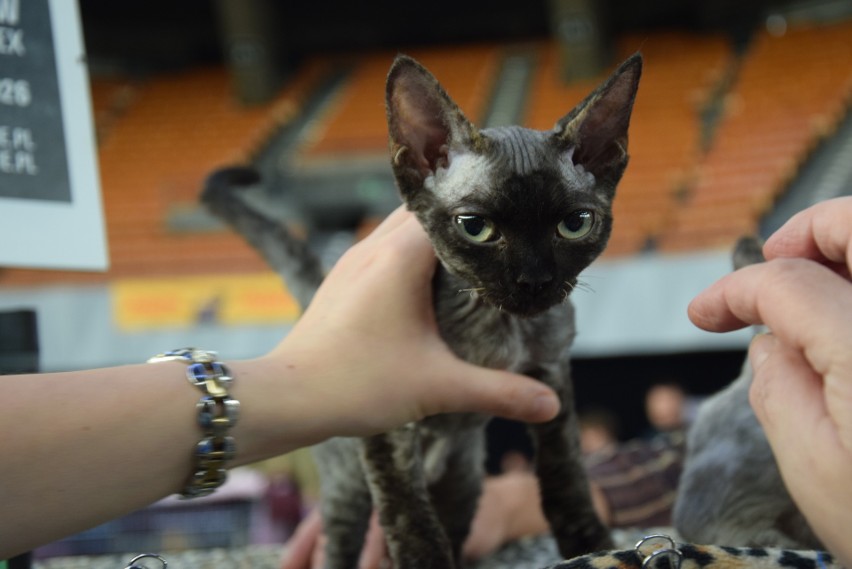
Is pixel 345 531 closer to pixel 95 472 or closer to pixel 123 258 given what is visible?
pixel 95 472

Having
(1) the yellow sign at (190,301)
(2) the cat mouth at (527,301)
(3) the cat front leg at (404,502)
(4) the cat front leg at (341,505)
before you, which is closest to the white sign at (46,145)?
(4) the cat front leg at (341,505)

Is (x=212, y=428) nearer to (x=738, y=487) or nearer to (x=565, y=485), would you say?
(x=565, y=485)

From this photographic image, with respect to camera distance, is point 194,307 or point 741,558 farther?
point 194,307

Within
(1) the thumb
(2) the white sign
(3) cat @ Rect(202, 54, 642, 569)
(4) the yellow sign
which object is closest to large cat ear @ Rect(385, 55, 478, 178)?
(3) cat @ Rect(202, 54, 642, 569)

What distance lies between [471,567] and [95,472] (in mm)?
731

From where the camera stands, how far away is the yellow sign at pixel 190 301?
469 cm

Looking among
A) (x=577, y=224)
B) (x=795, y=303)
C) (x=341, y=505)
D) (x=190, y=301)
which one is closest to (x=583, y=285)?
(x=577, y=224)

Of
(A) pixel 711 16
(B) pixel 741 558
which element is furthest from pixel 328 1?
(B) pixel 741 558

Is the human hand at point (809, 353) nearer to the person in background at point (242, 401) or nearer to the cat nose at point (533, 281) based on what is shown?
the cat nose at point (533, 281)

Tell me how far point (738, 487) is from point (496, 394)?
0.36 meters

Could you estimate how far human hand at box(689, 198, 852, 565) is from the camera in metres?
0.60

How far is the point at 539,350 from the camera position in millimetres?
989

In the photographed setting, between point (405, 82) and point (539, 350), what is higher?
point (405, 82)

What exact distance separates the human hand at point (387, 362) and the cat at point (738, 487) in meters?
0.28
